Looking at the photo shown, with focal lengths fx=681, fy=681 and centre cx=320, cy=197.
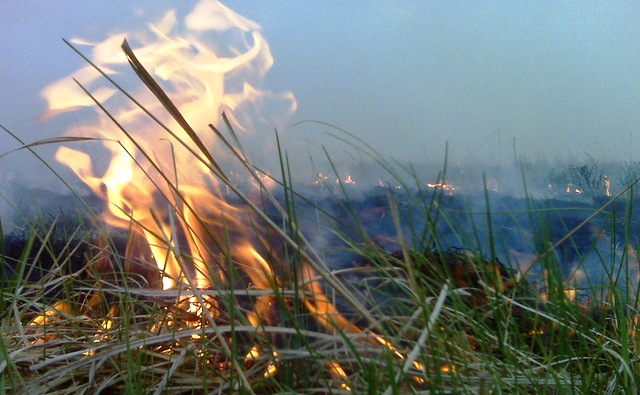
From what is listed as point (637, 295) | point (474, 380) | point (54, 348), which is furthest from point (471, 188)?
point (54, 348)

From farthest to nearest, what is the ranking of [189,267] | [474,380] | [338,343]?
[189,267] → [338,343] → [474,380]

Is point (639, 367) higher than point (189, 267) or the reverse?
the reverse

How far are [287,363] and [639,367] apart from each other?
50 centimetres

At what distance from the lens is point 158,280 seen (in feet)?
4.68

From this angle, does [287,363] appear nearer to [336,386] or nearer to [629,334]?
[336,386]

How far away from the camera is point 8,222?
1517mm

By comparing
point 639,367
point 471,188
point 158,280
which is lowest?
point 639,367

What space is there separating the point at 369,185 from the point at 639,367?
2.00 feet

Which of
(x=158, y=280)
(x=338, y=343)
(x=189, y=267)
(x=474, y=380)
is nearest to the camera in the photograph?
(x=474, y=380)

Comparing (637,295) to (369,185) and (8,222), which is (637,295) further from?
(8,222)

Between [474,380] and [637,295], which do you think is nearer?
[474,380]

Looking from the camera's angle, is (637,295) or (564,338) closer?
(564,338)

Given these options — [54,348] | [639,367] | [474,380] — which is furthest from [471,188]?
[54,348]

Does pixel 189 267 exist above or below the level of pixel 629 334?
above
